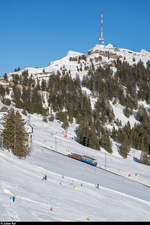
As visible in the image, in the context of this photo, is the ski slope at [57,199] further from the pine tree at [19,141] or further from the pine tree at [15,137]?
the pine tree at [15,137]

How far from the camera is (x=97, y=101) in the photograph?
14575 cm

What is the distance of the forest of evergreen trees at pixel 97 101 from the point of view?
103 metres

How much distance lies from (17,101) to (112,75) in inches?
3665

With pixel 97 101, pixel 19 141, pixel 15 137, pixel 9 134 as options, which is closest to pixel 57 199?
pixel 19 141

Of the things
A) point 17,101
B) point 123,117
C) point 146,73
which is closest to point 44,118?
point 17,101

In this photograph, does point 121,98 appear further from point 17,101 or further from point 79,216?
point 79,216

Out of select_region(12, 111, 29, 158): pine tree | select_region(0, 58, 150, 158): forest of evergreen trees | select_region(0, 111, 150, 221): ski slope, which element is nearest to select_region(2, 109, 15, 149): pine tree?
select_region(12, 111, 29, 158): pine tree

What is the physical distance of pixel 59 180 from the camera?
34.6 meters

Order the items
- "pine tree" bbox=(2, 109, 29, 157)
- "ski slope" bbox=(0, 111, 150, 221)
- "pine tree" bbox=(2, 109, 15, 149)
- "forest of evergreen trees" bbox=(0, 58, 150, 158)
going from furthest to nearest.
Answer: "forest of evergreen trees" bbox=(0, 58, 150, 158), "pine tree" bbox=(2, 109, 15, 149), "pine tree" bbox=(2, 109, 29, 157), "ski slope" bbox=(0, 111, 150, 221)

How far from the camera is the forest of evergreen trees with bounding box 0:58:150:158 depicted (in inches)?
4053

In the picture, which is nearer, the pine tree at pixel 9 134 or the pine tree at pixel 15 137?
the pine tree at pixel 15 137

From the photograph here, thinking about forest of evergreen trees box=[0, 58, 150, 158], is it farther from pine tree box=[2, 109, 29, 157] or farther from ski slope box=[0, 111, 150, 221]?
ski slope box=[0, 111, 150, 221]

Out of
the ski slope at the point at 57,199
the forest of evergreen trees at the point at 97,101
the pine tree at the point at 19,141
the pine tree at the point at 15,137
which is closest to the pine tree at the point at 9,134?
the pine tree at the point at 15,137

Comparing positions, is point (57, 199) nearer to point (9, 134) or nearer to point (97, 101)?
point (9, 134)
